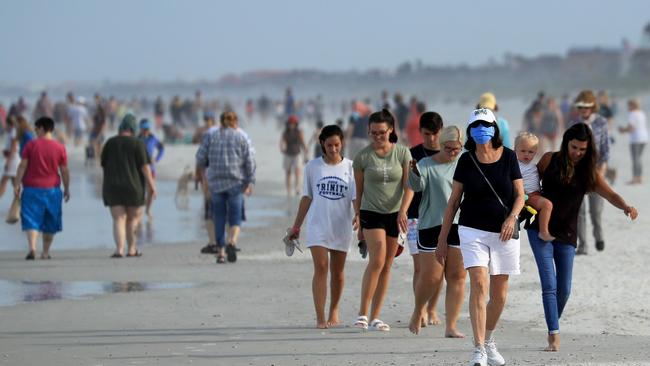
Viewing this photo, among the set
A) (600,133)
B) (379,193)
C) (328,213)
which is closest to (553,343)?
(379,193)

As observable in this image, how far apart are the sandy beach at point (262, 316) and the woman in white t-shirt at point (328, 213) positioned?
12.7 inches

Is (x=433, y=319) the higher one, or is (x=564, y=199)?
(x=564, y=199)

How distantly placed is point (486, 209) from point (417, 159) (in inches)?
69.6

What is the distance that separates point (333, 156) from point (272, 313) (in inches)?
64.5

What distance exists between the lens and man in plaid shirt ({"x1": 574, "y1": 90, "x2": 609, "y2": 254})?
14.0 m

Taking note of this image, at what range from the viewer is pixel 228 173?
1512 cm

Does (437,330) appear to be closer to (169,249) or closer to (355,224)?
(355,224)

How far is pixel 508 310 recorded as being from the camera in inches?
468

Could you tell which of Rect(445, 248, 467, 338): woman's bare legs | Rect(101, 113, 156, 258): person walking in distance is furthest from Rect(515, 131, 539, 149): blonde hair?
Rect(101, 113, 156, 258): person walking in distance

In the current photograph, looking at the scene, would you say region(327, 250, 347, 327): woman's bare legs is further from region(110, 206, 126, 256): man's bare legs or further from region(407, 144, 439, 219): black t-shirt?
region(110, 206, 126, 256): man's bare legs

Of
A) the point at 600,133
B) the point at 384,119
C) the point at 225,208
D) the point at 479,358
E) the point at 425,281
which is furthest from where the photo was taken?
the point at 225,208

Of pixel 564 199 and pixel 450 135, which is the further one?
pixel 450 135

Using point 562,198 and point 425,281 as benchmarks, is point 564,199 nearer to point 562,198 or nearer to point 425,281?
point 562,198

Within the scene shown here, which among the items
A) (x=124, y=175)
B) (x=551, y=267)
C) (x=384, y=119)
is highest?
(x=384, y=119)
